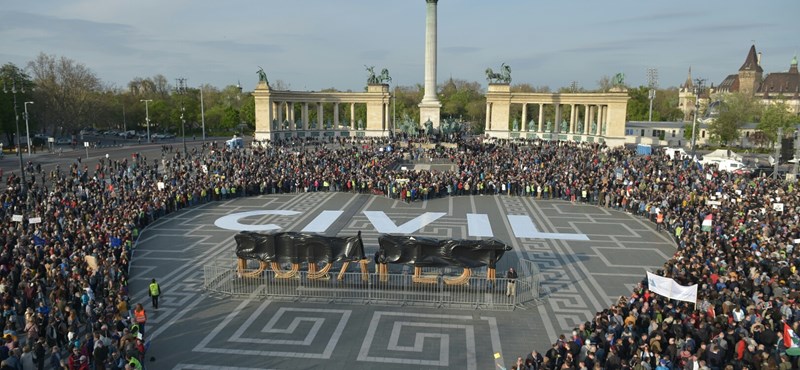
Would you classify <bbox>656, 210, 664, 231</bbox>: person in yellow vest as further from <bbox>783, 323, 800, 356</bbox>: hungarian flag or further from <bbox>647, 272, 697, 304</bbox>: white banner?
<bbox>783, 323, 800, 356</bbox>: hungarian flag

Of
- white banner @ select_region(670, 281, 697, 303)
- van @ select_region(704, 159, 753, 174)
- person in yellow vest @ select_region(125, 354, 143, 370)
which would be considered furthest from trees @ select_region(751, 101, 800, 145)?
person in yellow vest @ select_region(125, 354, 143, 370)

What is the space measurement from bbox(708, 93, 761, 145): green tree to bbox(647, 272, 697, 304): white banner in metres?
64.6

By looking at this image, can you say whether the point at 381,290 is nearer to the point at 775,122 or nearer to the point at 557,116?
the point at 557,116

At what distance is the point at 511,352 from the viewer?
13.7 meters

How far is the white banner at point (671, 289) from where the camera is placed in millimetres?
13922

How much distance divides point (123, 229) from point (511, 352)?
16.2m

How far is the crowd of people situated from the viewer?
11914 mm

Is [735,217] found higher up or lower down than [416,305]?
higher up

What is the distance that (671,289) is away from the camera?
1423 cm

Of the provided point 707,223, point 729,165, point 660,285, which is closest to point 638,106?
point 729,165

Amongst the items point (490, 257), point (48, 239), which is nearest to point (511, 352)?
point (490, 257)

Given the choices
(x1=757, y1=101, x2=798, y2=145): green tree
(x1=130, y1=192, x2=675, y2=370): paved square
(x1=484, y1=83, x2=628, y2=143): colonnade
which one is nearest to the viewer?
(x1=130, y1=192, x2=675, y2=370): paved square

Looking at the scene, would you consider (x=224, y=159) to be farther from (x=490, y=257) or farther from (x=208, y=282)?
(x=490, y=257)

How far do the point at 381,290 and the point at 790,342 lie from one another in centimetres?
1092
